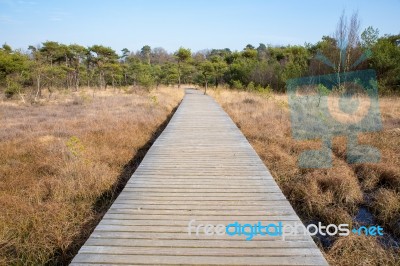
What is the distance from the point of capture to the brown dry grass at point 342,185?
11.7ft

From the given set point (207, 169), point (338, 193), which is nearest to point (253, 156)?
point (207, 169)

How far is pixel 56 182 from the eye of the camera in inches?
207

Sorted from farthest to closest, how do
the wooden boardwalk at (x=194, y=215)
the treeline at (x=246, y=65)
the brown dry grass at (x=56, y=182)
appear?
the treeline at (x=246, y=65) < the brown dry grass at (x=56, y=182) < the wooden boardwalk at (x=194, y=215)

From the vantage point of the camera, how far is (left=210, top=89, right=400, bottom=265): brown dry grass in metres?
3.58

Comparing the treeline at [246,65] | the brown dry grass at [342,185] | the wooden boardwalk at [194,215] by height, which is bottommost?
the brown dry grass at [342,185]

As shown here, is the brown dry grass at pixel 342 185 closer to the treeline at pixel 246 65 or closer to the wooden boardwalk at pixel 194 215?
the wooden boardwalk at pixel 194 215

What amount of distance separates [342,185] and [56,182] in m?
5.63

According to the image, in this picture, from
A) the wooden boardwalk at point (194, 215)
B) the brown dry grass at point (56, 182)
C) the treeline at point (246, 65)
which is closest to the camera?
the wooden boardwalk at point (194, 215)

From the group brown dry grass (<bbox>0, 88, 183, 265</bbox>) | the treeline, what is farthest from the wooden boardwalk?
the treeline

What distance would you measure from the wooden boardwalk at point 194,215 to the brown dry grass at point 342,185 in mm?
930

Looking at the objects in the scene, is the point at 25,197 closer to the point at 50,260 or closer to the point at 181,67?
the point at 50,260

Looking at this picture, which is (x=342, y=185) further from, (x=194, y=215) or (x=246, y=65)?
(x=246, y=65)

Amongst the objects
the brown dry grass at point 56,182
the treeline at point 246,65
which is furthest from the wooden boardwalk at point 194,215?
the treeline at point 246,65

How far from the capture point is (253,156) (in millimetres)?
5836
